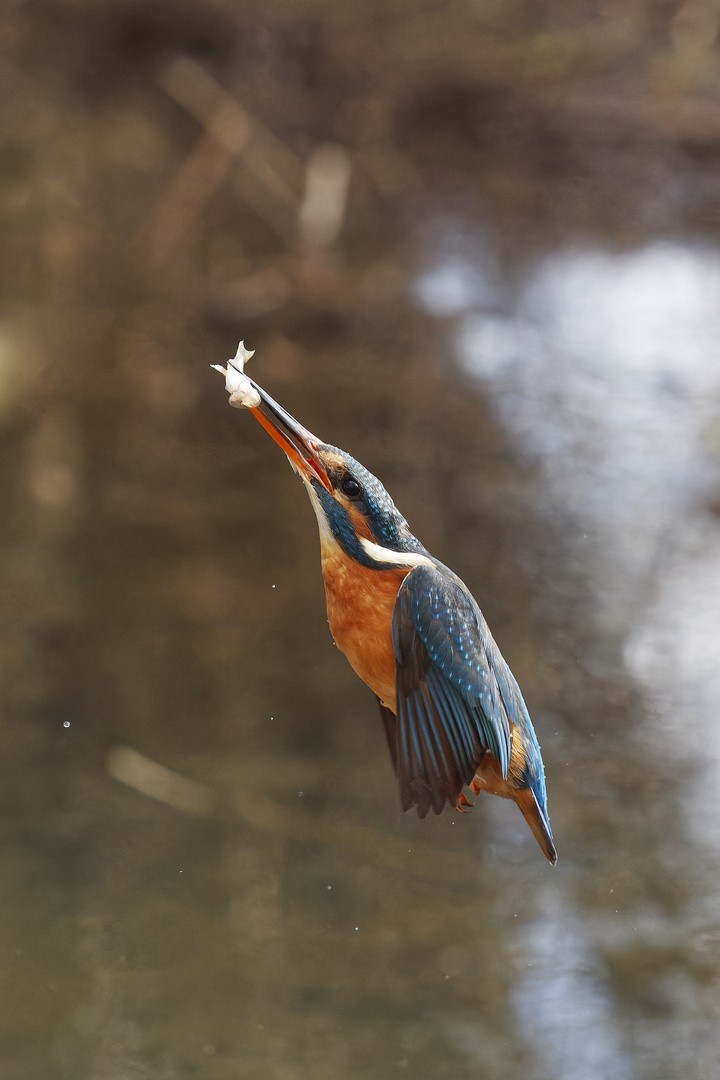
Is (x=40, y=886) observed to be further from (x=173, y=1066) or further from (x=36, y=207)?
(x=36, y=207)

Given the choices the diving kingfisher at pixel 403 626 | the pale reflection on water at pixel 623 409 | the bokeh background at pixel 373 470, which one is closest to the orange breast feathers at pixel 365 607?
the diving kingfisher at pixel 403 626

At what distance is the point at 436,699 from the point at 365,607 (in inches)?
6.4

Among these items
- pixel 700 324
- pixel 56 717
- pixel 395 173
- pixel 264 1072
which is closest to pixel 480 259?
pixel 395 173

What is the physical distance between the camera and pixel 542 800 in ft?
4.69

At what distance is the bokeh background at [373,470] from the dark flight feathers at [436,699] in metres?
0.95

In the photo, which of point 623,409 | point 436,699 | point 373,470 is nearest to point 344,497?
point 436,699

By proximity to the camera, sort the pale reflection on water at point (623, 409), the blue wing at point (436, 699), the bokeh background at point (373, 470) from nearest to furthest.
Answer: the blue wing at point (436, 699), the bokeh background at point (373, 470), the pale reflection on water at point (623, 409)

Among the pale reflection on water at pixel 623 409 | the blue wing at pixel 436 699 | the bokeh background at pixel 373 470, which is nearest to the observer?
the blue wing at pixel 436 699

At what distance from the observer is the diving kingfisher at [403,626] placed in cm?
125

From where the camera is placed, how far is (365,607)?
4.20 ft

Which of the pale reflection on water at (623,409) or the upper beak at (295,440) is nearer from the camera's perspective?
the upper beak at (295,440)

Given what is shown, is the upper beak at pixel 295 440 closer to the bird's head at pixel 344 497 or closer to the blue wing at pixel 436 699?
the bird's head at pixel 344 497

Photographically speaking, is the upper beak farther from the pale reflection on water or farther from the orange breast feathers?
the pale reflection on water

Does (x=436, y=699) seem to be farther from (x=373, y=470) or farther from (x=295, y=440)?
(x=373, y=470)
